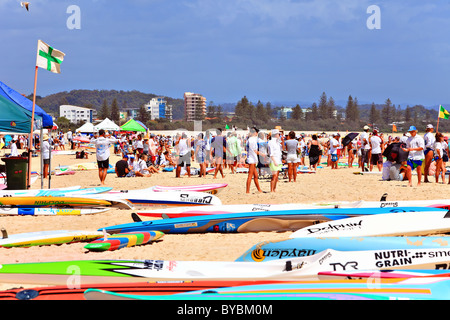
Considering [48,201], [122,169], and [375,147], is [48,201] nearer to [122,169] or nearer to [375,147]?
[122,169]

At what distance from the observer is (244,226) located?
6852 millimetres

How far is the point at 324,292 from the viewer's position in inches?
150

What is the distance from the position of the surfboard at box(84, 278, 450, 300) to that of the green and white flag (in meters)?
7.52

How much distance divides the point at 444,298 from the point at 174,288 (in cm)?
217

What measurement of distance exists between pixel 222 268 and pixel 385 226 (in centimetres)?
260

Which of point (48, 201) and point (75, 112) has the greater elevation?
point (75, 112)

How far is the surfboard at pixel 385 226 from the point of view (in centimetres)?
596

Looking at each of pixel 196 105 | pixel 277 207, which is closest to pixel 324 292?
pixel 277 207

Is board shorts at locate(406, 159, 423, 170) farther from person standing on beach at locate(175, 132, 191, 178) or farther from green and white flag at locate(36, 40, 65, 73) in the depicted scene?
green and white flag at locate(36, 40, 65, 73)

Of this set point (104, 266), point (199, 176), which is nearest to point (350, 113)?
point (199, 176)

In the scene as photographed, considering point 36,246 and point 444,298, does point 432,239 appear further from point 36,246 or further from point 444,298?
point 36,246

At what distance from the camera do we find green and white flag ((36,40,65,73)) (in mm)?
9906

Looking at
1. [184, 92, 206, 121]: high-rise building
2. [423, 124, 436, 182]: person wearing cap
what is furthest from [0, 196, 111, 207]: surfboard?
[184, 92, 206, 121]: high-rise building

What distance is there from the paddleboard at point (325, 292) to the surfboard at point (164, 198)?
4.53 m
